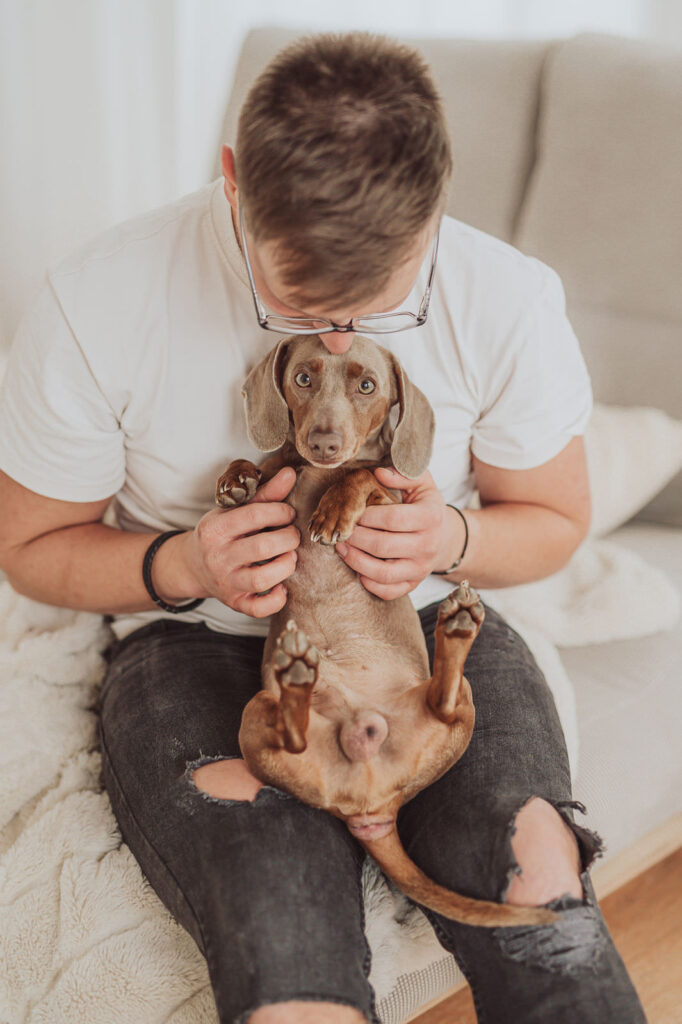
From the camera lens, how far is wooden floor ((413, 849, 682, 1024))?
1.67 metres

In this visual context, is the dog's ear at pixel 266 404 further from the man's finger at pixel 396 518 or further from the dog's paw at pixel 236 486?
the man's finger at pixel 396 518

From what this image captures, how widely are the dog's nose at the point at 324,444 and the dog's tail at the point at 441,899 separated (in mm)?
524

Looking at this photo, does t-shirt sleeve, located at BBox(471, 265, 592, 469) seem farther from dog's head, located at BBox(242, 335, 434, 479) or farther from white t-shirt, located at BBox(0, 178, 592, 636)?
dog's head, located at BBox(242, 335, 434, 479)

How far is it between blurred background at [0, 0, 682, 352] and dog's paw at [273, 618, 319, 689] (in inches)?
86.4

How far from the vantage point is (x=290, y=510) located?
1.27 meters

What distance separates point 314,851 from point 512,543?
0.64 metres

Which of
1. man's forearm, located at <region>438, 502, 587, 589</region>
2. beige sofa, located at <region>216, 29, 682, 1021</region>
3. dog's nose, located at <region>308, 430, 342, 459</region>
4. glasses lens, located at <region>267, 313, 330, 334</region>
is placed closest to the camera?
glasses lens, located at <region>267, 313, 330, 334</region>

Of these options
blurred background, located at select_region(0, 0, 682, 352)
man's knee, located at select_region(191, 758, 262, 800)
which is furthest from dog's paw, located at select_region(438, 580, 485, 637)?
blurred background, located at select_region(0, 0, 682, 352)

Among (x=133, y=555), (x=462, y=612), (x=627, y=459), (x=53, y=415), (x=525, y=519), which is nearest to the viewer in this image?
(x=462, y=612)

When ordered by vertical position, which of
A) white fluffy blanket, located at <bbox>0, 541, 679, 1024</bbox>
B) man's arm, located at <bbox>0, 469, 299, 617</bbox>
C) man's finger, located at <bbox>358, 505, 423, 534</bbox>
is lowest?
white fluffy blanket, located at <bbox>0, 541, 679, 1024</bbox>

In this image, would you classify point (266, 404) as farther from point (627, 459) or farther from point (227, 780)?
point (627, 459)

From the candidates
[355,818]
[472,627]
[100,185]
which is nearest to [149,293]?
[472,627]

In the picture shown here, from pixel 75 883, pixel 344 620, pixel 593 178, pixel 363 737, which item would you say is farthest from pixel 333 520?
pixel 593 178

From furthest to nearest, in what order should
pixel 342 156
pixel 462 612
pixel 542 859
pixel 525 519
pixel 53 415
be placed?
pixel 525 519
pixel 53 415
pixel 462 612
pixel 542 859
pixel 342 156
